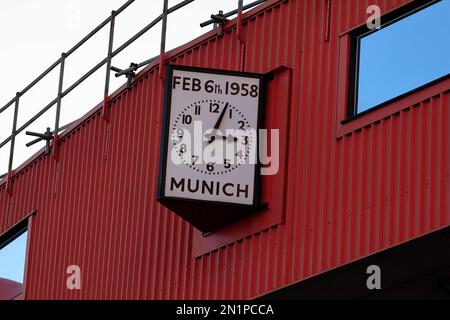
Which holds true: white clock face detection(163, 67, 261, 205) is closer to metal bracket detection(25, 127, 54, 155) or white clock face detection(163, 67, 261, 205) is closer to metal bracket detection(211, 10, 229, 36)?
metal bracket detection(211, 10, 229, 36)

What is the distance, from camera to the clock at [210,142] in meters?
16.7

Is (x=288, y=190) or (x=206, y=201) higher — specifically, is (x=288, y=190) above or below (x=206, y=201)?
above

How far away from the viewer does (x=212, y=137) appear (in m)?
16.9

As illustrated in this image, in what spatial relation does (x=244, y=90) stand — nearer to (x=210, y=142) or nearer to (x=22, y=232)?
(x=210, y=142)

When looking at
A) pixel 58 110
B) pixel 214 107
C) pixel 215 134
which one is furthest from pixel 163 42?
pixel 58 110

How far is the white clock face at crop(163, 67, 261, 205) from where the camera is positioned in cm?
1670

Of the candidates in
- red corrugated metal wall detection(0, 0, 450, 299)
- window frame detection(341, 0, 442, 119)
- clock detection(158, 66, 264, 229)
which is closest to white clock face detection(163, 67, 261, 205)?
clock detection(158, 66, 264, 229)

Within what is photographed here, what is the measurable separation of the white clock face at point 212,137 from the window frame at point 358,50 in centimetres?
139

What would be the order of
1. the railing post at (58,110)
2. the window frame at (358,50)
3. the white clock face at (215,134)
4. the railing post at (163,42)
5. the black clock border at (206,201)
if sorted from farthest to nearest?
the railing post at (58,110), the railing post at (163,42), the white clock face at (215,134), the black clock border at (206,201), the window frame at (358,50)

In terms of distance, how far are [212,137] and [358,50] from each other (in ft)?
6.86

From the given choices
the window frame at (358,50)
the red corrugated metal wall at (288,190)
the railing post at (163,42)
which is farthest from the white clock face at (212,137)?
the railing post at (163,42)

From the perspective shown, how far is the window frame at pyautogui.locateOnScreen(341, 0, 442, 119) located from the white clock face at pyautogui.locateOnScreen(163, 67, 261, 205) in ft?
4.57

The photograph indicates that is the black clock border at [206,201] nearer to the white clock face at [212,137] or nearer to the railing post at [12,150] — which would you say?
the white clock face at [212,137]
